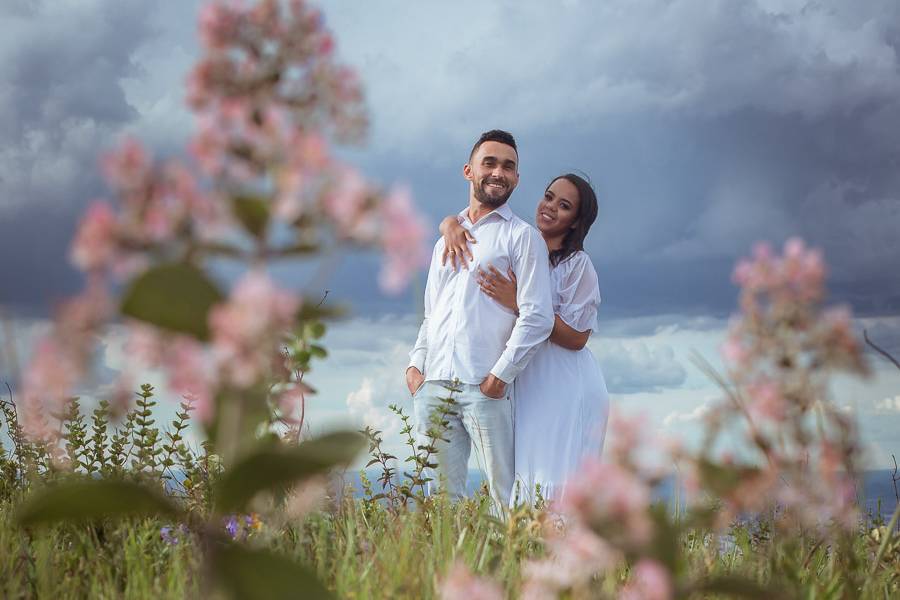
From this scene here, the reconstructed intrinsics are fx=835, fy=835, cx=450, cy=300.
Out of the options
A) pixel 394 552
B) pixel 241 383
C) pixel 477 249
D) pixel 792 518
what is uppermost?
pixel 477 249

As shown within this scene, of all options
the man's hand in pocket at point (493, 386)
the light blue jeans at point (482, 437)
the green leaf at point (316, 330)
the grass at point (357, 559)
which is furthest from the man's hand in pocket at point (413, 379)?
the green leaf at point (316, 330)

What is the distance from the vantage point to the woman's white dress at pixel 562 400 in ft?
13.6

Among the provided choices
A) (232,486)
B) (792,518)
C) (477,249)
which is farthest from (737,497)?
(477,249)

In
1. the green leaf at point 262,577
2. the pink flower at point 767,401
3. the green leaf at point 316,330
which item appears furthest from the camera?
the green leaf at point 316,330

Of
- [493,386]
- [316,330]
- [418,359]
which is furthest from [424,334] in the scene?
[316,330]

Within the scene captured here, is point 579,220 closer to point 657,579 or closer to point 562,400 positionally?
point 562,400

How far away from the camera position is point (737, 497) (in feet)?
4.30

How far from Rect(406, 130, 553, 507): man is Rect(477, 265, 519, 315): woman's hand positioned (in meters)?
0.03

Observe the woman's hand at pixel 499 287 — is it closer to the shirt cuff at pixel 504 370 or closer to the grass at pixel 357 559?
the shirt cuff at pixel 504 370

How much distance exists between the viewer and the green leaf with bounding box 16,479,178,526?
1.03 metres

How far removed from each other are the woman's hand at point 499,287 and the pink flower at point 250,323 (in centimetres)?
332

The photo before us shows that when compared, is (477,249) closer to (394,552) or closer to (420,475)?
(420,475)

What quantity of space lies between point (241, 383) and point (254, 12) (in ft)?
1.70

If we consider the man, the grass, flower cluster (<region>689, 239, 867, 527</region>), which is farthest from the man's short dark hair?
flower cluster (<region>689, 239, 867, 527</region>)
